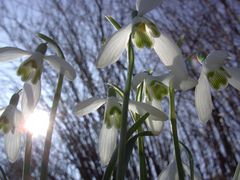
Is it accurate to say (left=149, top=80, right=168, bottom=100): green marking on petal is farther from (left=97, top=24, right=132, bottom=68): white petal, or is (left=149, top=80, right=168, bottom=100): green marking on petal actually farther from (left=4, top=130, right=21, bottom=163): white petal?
(left=4, top=130, right=21, bottom=163): white petal

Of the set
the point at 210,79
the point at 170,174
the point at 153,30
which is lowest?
the point at 170,174

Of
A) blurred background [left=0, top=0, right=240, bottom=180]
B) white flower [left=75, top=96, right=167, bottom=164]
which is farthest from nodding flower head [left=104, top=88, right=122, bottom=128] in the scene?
blurred background [left=0, top=0, right=240, bottom=180]

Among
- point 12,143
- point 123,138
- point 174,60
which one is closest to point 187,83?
point 174,60

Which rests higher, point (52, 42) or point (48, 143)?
point (52, 42)

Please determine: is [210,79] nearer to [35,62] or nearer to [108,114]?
[108,114]

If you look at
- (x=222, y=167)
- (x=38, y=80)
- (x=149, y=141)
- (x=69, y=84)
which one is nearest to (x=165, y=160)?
(x=149, y=141)

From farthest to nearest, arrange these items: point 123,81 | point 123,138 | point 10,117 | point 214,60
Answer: point 123,81 → point 10,117 → point 214,60 → point 123,138

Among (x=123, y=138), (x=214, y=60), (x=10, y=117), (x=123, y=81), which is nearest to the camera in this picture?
(x=123, y=138)

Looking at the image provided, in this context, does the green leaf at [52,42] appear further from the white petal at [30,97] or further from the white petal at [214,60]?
the white petal at [214,60]
